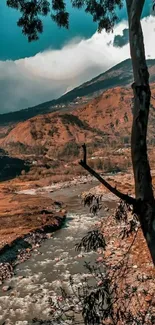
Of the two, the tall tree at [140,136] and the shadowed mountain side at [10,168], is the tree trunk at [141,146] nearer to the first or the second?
the tall tree at [140,136]

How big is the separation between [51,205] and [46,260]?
1365 inches

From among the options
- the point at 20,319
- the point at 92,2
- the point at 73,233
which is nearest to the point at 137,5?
the point at 92,2

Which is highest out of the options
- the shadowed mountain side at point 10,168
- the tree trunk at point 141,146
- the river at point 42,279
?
the tree trunk at point 141,146

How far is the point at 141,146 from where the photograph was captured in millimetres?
5793

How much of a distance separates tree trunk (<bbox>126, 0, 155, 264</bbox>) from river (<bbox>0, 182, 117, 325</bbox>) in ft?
39.2

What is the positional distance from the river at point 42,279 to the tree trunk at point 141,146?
39.2ft

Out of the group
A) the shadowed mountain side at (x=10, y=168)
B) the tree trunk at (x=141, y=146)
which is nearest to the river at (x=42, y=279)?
the tree trunk at (x=141, y=146)

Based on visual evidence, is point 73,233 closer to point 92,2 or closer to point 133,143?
point 92,2

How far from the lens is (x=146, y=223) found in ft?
18.6

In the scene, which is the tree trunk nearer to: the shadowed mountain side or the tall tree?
the tall tree

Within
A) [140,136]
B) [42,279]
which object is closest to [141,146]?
[140,136]

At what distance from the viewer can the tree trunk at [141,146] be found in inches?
222

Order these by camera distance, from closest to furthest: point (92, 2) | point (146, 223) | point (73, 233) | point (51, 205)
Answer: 1. point (146, 223)
2. point (92, 2)
3. point (73, 233)
4. point (51, 205)

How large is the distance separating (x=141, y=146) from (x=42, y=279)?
21800mm
